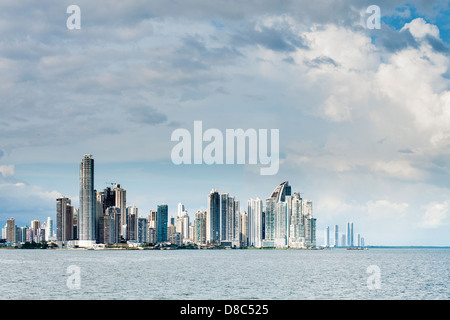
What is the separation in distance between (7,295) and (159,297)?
23.3 meters

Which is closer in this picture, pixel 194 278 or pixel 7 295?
pixel 7 295

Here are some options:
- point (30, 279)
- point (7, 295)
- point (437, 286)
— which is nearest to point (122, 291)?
point (7, 295)

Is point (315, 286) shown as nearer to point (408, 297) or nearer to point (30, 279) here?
point (408, 297)

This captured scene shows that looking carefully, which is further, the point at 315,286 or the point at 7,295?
the point at 315,286

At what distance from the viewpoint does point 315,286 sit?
10075cm
